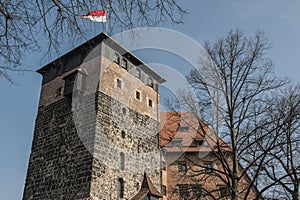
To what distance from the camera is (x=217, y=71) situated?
12211 millimetres

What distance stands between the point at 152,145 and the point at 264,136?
10685mm

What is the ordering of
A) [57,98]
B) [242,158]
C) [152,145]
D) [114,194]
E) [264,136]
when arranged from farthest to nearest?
[152,145] → [57,98] → [114,194] → [242,158] → [264,136]

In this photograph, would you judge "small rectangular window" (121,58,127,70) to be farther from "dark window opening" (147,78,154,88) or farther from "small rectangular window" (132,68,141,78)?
"dark window opening" (147,78,154,88)

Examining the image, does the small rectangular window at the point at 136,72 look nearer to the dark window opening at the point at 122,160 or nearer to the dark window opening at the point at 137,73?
the dark window opening at the point at 137,73

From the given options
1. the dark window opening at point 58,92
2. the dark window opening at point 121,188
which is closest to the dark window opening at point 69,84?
the dark window opening at point 58,92

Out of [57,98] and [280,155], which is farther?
[57,98]

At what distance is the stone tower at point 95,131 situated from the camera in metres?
15.8

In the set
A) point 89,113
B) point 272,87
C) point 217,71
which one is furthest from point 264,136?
point 89,113

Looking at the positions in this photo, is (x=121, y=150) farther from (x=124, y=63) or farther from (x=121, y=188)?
(x=124, y=63)

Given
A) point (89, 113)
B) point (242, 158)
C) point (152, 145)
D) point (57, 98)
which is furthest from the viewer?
point (152, 145)

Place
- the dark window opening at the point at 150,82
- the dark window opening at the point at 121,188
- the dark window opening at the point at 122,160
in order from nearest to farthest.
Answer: the dark window opening at the point at 121,188 < the dark window opening at the point at 122,160 < the dark window opening at the point at 150,82

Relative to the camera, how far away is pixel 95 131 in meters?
16.2

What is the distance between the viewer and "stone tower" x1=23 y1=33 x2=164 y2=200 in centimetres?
1575

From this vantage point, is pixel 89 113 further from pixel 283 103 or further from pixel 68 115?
pixel 283 103
